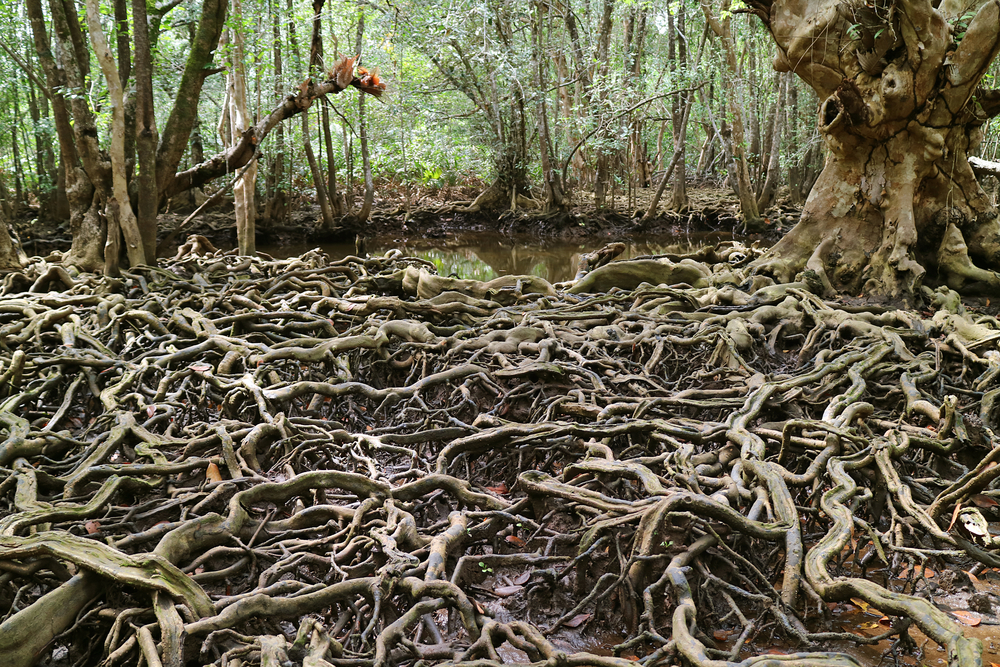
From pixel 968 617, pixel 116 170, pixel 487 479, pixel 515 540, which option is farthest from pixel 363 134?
pixel 968 617

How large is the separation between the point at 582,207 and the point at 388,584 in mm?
16607

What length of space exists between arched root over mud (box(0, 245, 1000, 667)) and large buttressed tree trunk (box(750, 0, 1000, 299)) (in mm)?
982

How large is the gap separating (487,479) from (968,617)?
218cm

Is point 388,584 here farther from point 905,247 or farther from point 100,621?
point 905,247

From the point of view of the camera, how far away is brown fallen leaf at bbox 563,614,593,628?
280 cm

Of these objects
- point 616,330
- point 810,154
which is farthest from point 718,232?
point 616,330

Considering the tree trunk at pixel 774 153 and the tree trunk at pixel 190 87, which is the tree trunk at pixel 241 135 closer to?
the tree trunk at pixel 190 87

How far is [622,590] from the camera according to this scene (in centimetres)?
278

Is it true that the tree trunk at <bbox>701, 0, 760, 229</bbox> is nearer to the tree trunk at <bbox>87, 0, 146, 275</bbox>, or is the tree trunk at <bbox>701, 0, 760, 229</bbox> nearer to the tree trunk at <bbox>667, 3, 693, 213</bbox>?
the tree trunk at <bbox>667, 3, 693, 213</bbox>

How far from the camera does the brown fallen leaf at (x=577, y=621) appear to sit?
280 centimetres

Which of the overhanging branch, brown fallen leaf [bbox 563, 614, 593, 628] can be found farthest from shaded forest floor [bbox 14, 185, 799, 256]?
brown fallen leaf [bbox 563, 614, 593, 628]

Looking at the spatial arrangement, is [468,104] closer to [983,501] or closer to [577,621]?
[983,501]

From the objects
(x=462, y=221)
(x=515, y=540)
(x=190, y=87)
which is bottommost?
(x=515, y=540)

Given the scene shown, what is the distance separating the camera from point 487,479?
3959mm
